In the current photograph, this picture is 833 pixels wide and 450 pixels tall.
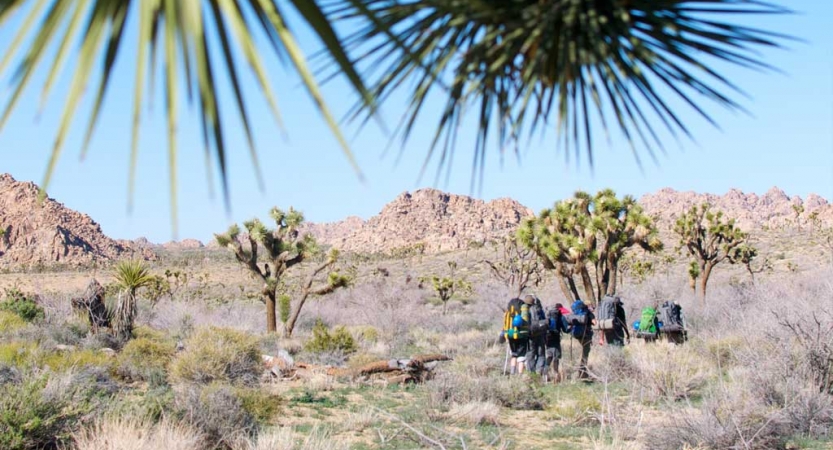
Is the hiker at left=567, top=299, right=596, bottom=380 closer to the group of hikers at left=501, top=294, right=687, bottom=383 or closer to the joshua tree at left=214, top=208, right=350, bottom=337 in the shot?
the group of hikers at left=501, top=294, right=687, bottom=383

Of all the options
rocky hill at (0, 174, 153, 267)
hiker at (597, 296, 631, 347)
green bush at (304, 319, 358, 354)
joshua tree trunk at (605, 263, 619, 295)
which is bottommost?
green bush at (304, 319, 358, 354)

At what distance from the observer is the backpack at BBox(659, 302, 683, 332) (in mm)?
15781

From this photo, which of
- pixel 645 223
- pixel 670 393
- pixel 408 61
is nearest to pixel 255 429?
pixel 670 393

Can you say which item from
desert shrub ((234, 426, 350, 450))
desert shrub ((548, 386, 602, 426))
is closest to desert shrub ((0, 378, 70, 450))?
desert shrub ((234, 426, 350, 450))

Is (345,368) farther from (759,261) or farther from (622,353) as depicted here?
(759,261)

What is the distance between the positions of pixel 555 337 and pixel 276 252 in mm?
14217

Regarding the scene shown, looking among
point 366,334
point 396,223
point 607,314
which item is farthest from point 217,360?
point 396,223

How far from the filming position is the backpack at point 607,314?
1399 cm

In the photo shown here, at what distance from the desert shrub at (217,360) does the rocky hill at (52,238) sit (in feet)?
232

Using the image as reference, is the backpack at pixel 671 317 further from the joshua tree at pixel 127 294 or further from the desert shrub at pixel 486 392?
the joshua tree at pixel 127 294

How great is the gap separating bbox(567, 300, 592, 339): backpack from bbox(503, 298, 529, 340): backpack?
982 millimetres

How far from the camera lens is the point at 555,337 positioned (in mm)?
13547

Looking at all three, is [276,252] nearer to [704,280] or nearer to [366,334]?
[366,334]

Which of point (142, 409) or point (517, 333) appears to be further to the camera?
point (517, 333)
